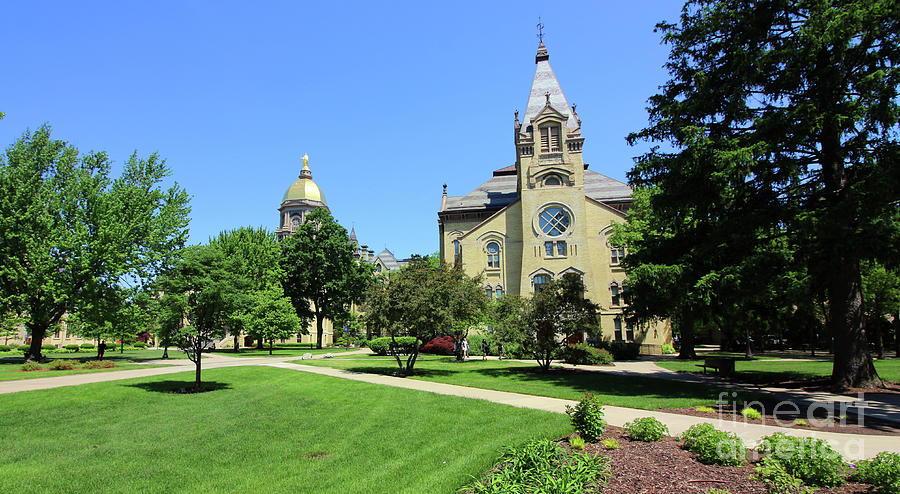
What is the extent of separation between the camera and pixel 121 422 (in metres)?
11.2

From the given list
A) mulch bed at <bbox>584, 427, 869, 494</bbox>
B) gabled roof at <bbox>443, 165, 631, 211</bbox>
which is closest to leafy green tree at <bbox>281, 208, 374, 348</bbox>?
gabled roof at <bbox>443, 165, 631, 211</bbox>

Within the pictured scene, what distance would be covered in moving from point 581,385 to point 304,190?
322 feet

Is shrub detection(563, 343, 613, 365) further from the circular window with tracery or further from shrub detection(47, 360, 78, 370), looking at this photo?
shrub detection(47, 360, 78, 370)

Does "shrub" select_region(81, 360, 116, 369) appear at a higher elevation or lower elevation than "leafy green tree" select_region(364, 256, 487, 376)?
A: lower

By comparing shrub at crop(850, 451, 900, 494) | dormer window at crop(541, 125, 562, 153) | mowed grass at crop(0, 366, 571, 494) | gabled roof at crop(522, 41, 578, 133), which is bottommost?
mowed grass at crop(0, 366, 571, 494)

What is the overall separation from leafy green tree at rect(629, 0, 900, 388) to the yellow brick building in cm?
2763

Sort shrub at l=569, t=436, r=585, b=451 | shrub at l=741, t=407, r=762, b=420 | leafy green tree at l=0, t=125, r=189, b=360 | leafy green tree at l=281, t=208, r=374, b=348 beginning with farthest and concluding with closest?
leafy green tree at l=281, t=208, r=374, b=348, leafy green tree at l=0, t=125, r=189, b=360, shrub at l=741, t=407, r=762, b=420, shrub at l=569, t=436, r=585, b=451

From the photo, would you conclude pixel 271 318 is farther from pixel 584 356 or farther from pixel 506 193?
pixel 506 193

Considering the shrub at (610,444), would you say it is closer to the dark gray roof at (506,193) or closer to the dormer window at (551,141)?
the dormer window at (551,141)

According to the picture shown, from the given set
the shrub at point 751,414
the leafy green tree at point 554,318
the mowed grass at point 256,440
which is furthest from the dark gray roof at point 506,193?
the shrub at point 751,414

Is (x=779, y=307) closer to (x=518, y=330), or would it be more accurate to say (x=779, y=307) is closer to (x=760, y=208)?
(x=760, y=208)

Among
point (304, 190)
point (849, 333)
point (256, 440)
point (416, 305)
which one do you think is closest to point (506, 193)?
point (416, 305)

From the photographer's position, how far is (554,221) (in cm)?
4591

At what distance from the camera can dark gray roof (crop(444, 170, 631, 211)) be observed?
52.4 metres
